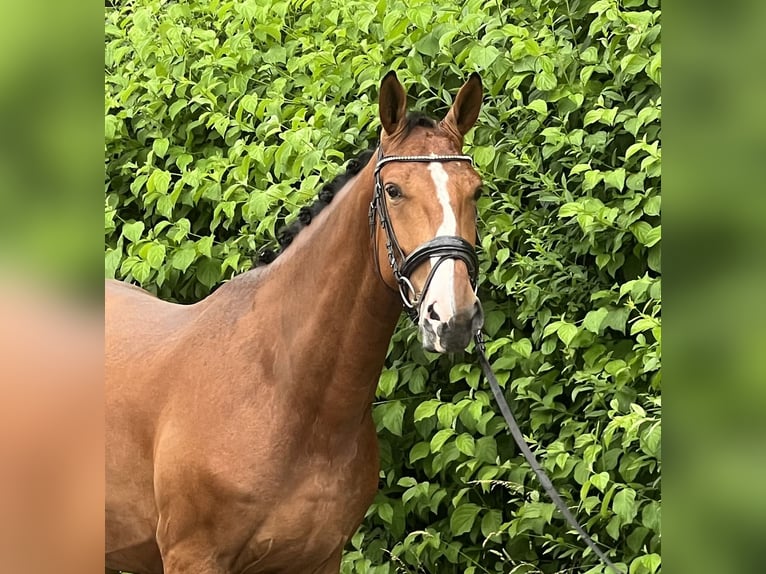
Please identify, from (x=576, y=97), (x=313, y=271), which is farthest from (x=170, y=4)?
(x=313, y=271)

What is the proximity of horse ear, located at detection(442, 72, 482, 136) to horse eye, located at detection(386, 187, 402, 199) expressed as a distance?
0.93 feet

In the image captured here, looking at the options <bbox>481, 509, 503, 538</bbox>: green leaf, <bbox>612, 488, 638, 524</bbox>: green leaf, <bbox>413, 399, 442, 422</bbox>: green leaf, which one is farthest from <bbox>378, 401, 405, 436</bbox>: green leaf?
<bbox>612, 488, 638, 524</bbox>: green leaf

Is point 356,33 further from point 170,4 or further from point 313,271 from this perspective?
point 313,271

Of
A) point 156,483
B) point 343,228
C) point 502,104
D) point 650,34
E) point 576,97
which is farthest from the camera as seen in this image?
point 502,104

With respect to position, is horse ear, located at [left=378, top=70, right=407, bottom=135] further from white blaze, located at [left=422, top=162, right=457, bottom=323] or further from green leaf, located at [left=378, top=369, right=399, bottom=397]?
green leaf, located at [left=378, top=369, right=399, bottom=397]

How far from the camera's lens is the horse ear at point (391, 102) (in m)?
2.31

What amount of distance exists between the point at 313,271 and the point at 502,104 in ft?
4.05

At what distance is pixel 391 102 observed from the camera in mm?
2328

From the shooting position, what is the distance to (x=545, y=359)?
325 centimetres

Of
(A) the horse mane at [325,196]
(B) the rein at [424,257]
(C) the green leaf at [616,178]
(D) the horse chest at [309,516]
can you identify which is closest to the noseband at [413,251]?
(B) the rein at [424,257]

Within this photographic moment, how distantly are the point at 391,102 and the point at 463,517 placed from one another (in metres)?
1.64

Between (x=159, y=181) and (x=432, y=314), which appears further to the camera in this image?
(x=159, y=181)

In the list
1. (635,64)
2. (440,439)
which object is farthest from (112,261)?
(635,64)

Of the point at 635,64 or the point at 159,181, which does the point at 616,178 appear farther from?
the point at 159,181
